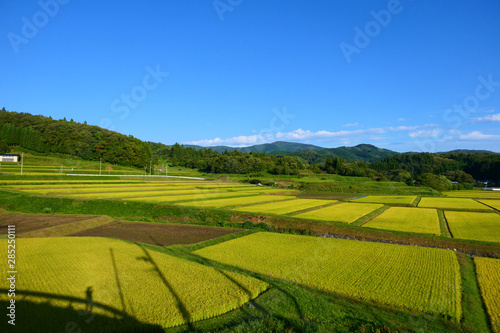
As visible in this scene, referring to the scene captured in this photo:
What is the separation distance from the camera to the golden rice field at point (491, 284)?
34.2 ft

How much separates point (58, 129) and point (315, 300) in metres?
106

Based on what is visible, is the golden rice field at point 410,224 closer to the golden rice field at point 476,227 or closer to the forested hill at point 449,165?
the golden rice field at point 476,227

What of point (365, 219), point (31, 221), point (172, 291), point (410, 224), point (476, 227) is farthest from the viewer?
point (365, 219)

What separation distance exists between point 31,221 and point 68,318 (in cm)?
2179

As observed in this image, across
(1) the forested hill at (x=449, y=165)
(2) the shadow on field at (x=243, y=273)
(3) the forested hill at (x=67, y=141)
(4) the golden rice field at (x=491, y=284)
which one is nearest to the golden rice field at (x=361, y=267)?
(2) the shadow on field at (x=243, y=273)

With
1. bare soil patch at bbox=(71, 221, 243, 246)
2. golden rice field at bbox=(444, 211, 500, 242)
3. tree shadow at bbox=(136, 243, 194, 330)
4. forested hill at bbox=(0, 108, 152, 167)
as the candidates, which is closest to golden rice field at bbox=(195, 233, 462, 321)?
bare soil patch at bbox=(71, 221, 243, 246)

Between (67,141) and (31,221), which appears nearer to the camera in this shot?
(31,221)

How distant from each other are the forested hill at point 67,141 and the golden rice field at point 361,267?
83.3 m

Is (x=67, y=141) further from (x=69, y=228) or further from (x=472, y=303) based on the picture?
(x=472, y=303)

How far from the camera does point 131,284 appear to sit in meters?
11.7

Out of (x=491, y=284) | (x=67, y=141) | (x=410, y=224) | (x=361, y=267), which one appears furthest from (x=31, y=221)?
(x=67, y=141)

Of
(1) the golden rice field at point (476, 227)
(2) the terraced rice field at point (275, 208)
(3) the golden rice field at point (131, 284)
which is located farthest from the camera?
(2) the terraced rice field at point (275, 208)

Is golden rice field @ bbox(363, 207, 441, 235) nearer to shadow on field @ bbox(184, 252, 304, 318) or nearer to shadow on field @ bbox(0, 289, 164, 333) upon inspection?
shadow on field @ bbox(184, 252, 304, 318)

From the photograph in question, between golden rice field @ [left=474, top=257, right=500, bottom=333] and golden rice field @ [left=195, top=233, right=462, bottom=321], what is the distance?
951 millimetres
